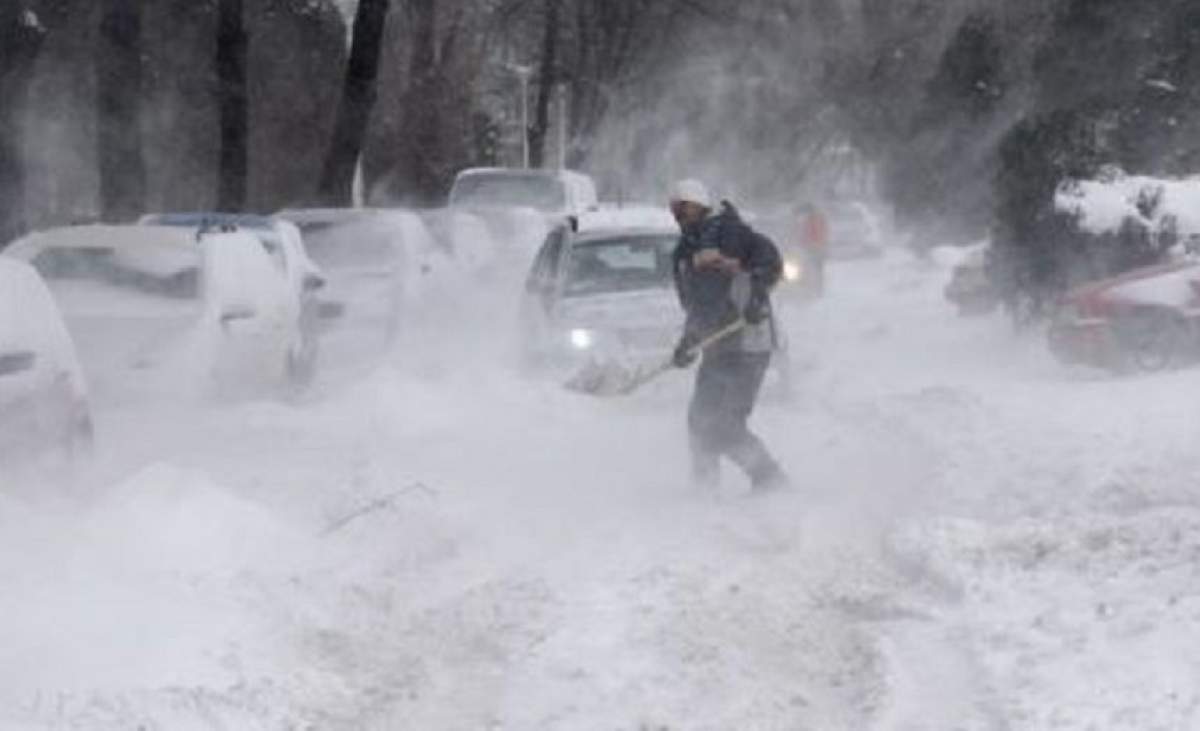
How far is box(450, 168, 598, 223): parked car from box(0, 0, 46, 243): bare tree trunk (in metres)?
6.02

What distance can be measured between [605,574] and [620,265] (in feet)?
25.6

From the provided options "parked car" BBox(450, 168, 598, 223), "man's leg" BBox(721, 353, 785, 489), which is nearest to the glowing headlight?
"man's leg" BBox(721, 353, 785, 489)

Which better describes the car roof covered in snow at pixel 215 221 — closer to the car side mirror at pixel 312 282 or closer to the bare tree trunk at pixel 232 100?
the car side mirror at pixel 312 282

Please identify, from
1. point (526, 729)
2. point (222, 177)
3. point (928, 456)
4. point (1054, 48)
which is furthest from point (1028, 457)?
point (222, 177)

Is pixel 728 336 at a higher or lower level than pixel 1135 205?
lower

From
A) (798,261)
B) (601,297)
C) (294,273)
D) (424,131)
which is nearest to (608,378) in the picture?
(601,297)

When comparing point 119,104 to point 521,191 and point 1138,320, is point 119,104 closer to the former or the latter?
point 521,191

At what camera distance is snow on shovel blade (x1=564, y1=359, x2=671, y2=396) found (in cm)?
1491

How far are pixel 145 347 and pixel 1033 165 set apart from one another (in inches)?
445

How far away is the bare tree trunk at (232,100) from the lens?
27438 millimetres

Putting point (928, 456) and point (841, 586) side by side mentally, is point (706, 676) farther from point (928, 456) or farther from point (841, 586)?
point (928, 456)

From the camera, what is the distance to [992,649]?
26.8ft

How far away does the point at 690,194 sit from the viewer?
1227 cm

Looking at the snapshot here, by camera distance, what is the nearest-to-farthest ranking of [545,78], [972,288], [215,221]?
1. [215,221]
2. [972,288]
3. [545,78]
